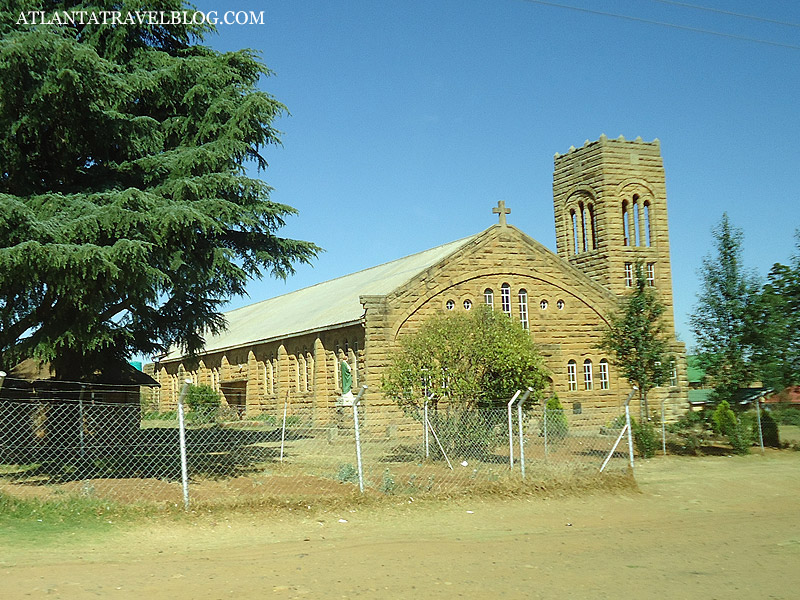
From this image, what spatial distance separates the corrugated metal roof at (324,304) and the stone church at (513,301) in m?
0.17

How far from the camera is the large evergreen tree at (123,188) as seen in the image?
13.2m

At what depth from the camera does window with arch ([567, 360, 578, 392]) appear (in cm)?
3412

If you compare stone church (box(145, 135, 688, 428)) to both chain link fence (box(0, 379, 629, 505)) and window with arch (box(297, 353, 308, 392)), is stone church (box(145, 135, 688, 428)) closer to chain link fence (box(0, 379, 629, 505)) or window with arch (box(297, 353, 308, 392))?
window with arch (box(297, 353, 308, 392))

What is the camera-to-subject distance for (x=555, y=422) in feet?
84.2

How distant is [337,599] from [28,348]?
11099 mm

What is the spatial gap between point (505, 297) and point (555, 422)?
28.7ft

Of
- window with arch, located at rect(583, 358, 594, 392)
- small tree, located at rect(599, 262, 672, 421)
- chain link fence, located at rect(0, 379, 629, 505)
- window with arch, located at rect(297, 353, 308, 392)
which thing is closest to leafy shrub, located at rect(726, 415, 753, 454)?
small tree, located at rect(599, 262, 672, 421)

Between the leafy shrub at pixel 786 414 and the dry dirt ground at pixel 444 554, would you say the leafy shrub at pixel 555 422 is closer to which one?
the leafy shrub at pixel 786 414

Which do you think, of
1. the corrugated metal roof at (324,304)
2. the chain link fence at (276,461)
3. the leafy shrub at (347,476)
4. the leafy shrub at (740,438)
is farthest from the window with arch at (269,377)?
the leafy shrub at (347,476)

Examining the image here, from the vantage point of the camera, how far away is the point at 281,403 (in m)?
39.8

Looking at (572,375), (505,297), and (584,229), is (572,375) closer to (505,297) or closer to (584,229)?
(505,297)

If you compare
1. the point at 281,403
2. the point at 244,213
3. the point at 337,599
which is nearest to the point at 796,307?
the point at 244,213

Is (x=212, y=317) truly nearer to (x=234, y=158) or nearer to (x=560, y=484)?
(x=234, y=158)

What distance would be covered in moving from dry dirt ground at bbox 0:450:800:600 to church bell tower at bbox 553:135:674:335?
2757 cm
